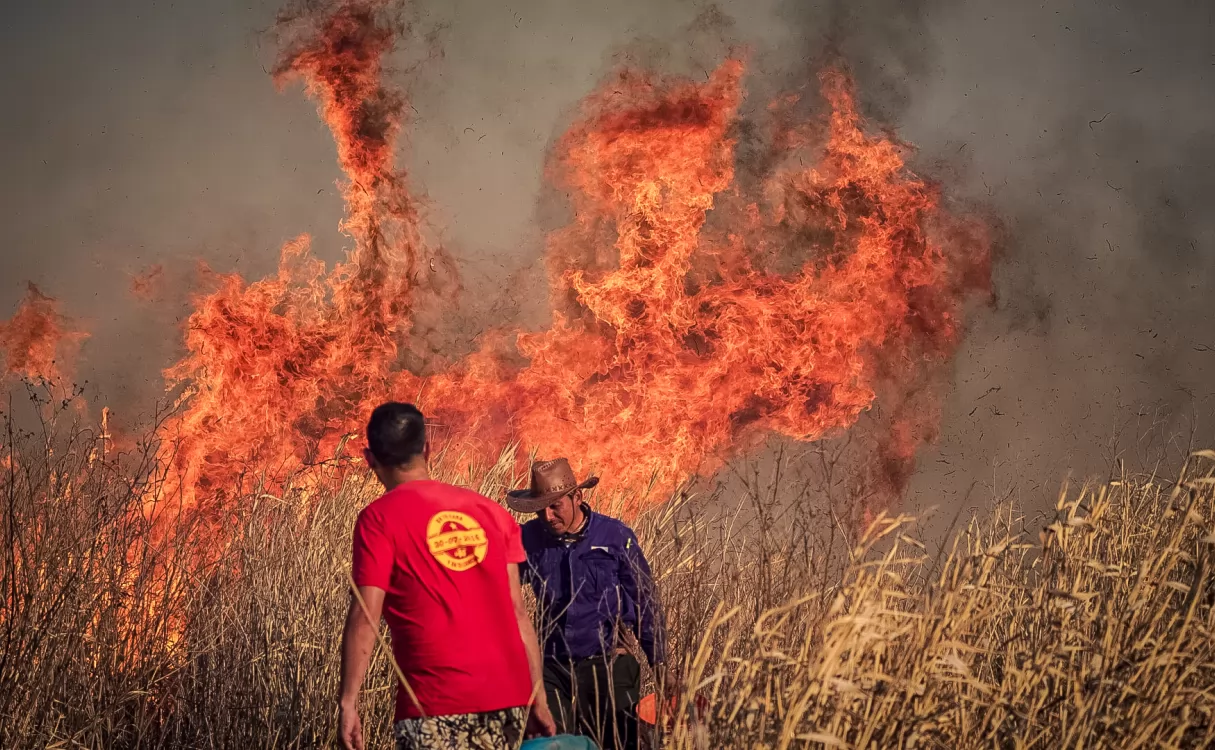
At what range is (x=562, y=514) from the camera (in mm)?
4754

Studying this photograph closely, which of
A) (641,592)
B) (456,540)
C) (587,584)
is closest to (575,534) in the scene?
(587,584)

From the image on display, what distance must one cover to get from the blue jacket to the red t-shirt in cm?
147

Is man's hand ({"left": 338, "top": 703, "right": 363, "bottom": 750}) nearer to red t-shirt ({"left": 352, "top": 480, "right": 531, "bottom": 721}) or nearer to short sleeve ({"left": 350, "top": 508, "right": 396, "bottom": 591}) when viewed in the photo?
red t-shirt ({"left": 352, "top": 480, "right": 531, "bottom": 721})

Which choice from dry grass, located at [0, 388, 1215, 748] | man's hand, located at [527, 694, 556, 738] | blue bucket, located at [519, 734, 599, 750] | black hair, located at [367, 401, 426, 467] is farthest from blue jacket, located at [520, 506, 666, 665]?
blue bucket, located at [519, 734, 599, 750]

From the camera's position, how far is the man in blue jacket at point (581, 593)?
4.47m

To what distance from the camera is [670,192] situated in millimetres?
11664

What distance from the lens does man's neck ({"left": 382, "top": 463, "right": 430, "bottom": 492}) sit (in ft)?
9.79

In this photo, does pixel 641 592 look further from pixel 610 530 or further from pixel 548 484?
pixel 548 484

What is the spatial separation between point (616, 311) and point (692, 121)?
248 centimetres

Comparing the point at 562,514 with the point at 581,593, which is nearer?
the point at 581,593

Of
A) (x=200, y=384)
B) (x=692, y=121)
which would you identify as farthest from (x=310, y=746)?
(x=692, y=121)

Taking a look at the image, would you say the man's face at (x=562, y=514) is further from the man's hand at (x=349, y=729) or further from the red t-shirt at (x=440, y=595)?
the man's hand at (x=349, y=729)

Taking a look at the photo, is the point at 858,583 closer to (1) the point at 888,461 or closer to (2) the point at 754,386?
(2) the point at 754,386

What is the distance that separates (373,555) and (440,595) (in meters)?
0.22
